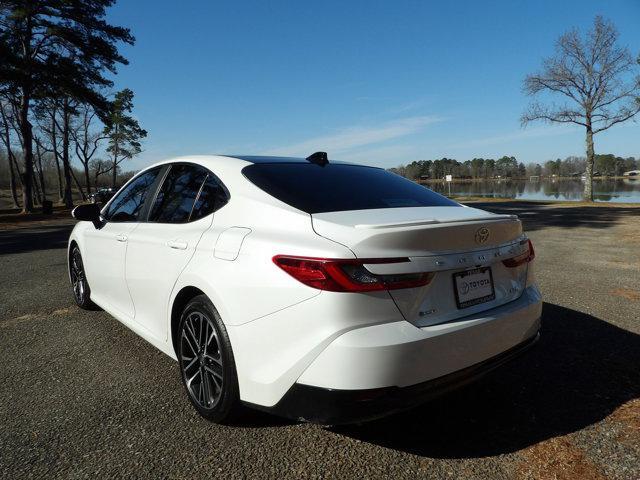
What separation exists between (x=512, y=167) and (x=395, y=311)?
176666 millimetres

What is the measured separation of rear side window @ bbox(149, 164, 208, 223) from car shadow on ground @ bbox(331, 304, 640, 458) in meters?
1.67

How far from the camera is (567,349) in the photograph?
347 cm

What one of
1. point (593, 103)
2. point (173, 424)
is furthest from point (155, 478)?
point (593, 103)

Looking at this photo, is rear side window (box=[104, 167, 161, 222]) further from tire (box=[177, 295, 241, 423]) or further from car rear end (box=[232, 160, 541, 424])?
car rear end (box=[232, 160, 541, 424])

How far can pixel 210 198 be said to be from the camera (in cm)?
271

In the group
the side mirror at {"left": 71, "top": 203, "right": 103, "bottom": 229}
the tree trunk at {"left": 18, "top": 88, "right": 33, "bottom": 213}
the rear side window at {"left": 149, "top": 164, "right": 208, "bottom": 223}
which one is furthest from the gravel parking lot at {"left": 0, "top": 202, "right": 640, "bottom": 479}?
the tree trunk at {"left": 18, "top": 88, "right": 33, "bottom": 213}

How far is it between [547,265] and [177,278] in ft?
20.8

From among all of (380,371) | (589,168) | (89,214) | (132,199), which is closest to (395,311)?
(380,371)

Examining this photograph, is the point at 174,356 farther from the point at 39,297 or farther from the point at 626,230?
the point at 626,230

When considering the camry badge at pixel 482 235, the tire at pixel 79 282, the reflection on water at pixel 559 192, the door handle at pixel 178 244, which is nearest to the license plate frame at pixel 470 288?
the camry badge at pixel 482 235

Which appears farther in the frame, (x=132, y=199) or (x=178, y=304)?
(x=132, y=199)

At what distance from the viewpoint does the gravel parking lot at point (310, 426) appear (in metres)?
2.07

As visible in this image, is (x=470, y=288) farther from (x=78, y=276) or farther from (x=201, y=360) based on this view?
(x=78, y=276)

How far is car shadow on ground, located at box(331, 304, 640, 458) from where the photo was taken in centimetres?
227
